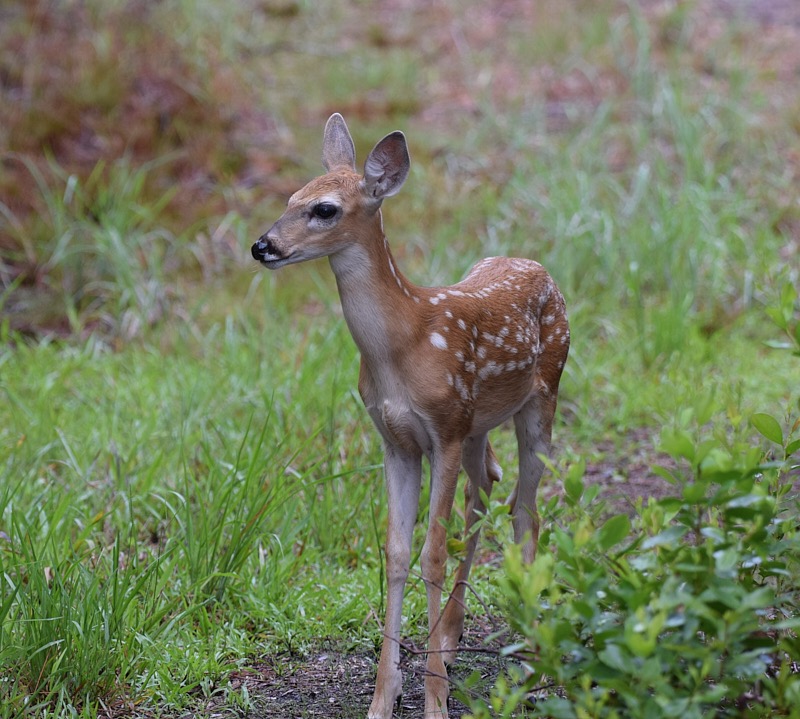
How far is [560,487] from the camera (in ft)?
17.7

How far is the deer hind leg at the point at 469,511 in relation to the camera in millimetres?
3783

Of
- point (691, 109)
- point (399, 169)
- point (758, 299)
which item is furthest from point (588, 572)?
point (691, 109)

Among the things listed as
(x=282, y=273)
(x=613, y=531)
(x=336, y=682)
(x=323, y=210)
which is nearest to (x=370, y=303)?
(x=323, y=210)

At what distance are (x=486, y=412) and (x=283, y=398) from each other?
6.90 ft

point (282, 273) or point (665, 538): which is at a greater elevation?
point (665, 538)

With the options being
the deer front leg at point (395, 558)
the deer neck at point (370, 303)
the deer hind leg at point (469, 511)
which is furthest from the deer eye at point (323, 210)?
the deer hind leg at point (469, 511)

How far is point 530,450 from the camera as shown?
3984mm

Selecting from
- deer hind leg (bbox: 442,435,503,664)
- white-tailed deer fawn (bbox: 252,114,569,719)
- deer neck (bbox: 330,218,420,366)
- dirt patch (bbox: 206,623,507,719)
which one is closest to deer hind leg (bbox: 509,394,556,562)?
deer hind leg (bbox: 442,435,503,664)

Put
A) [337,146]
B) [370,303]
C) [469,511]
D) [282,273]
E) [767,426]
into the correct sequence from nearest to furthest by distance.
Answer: [767,426] < [370,303] < [337,146] < [469,511] < [282,273]

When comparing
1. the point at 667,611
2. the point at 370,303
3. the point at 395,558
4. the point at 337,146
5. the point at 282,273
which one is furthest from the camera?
the point at 282,273

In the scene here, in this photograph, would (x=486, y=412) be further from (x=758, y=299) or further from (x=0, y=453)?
(x=758, y=299)

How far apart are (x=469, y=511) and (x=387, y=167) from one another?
127cm

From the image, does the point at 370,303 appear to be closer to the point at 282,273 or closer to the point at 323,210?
the point at 323,210

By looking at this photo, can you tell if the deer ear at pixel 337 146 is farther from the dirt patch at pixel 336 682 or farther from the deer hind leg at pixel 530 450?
the dirt patch at pixel 336 682
